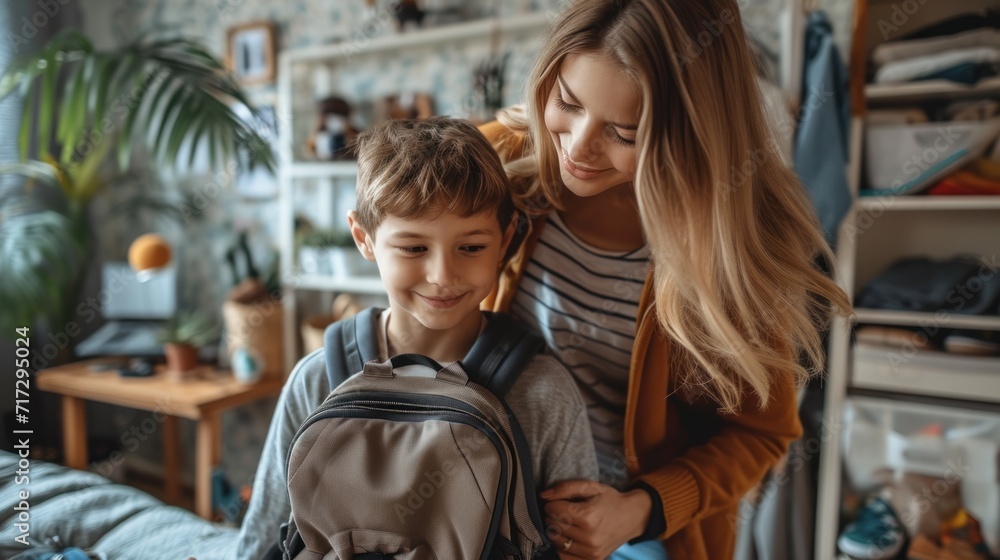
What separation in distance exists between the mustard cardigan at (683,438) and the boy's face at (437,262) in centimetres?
17

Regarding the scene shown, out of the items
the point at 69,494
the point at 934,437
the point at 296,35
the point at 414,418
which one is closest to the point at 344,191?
the point at 296,35

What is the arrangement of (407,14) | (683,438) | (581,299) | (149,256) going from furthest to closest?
(407,14), (149,256), (683,438), (581,299)

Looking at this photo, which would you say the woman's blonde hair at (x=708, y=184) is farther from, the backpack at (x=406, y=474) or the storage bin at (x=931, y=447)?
the storage bin at (x=931, y=447)

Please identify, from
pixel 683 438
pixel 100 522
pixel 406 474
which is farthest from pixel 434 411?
pixel 100 522

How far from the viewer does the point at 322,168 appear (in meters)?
2.01

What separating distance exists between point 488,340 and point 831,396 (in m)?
1.36

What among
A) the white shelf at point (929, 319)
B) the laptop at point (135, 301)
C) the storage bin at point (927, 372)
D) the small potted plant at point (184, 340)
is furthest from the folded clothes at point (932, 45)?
the laptop at point (135, 301)

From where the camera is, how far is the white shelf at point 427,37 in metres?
1.79

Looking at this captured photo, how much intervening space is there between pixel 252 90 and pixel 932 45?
2.29 meters

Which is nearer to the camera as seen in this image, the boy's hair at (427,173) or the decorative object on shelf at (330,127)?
the boy's hair at (427,173)

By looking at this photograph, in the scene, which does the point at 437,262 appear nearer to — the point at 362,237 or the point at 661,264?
the point at 362,237

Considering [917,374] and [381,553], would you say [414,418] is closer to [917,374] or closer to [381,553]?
[381,553]

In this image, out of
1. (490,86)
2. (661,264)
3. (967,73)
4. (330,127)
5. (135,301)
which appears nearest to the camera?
(661,264)

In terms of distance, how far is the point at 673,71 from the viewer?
0.58m
